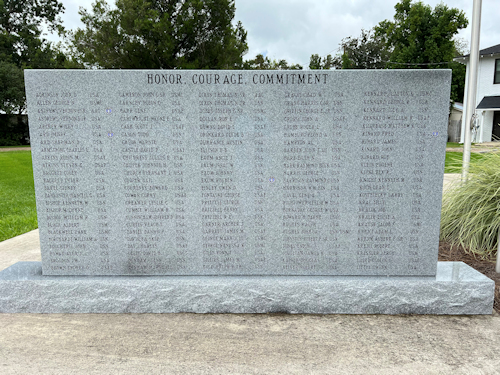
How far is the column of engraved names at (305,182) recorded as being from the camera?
360cm

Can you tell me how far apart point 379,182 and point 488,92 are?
30.2 metres

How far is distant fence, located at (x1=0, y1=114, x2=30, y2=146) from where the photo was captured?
30.4 meters

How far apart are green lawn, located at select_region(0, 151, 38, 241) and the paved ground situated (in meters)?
4.21

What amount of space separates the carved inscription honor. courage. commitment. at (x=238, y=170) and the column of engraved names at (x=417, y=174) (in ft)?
0.03

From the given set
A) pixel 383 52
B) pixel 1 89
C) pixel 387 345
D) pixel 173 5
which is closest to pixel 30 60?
pixel 1 89

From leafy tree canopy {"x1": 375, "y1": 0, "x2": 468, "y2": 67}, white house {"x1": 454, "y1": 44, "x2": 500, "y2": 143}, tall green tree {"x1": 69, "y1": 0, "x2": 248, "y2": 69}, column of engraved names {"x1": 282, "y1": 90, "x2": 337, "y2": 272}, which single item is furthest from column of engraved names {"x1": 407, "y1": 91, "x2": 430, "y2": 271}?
leafy tree canopy {"x1": 375, "y1": 0, "x2": 468, "y2": 67}

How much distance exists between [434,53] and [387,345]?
123 feet

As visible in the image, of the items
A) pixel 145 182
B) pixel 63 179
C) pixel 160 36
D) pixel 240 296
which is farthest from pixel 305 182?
pixel 160 36

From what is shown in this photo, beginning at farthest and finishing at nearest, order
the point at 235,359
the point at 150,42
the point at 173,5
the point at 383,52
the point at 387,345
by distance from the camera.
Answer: the point at 383,52 < the point at 173,5 < the point at 150,42 < the point at 387,345 < the point at 235,359

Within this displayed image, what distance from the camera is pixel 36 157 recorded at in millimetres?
3617

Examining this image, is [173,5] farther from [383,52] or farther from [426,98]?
[383,52]

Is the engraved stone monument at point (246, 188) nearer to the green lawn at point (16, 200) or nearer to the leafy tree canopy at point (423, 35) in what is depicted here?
the green lawn at point (16, 200)

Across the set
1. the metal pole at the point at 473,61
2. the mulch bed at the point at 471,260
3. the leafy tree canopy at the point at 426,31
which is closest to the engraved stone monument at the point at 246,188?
the mulch bed at the point at 471,260

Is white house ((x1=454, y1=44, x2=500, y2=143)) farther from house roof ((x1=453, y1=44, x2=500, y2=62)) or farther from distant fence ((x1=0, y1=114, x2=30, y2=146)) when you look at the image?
distant fence ((x1=0, y1=114, x2=30, y2=146))
